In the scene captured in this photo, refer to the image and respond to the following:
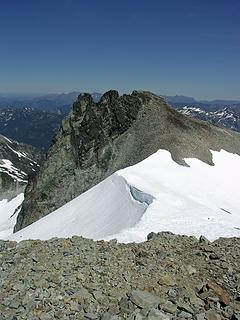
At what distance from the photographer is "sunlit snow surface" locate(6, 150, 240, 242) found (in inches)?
899

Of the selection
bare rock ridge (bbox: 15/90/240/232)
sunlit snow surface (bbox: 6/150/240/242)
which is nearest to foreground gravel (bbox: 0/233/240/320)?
sunlit snow surface (bbox: 6/150/240/242)

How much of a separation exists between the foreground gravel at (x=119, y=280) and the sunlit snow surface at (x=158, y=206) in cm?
381

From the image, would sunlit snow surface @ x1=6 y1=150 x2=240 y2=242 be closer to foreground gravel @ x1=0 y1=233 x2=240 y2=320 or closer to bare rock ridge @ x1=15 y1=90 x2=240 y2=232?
foreground gravel @ x1=0 y1=233 x2=240 y2=320

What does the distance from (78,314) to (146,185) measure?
22.6m

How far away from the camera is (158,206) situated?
2789 cm

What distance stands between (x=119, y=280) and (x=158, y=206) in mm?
14050

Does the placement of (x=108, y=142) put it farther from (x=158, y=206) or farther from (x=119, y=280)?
(x=119, y=280)

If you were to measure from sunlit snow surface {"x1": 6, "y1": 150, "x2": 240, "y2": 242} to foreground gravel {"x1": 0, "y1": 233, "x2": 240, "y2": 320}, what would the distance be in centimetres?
381

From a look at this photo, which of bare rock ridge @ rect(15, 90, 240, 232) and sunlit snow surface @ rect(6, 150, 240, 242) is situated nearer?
sunlit snow surface @ rect(6, 150, 240, 242)

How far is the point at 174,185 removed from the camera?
123 feet

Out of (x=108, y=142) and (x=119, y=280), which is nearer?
(x=119, y=280)

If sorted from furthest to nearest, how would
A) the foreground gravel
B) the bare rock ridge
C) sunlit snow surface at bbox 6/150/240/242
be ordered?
the bare rock ridge, sunlit snow surface at bbox 6/150/240/242, the foreground gravel

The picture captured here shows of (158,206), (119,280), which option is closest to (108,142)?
(158,206)

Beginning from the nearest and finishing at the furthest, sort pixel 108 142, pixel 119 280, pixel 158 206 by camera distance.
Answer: pixel 119 280 → pixel 158 206 → pixel 108 142
